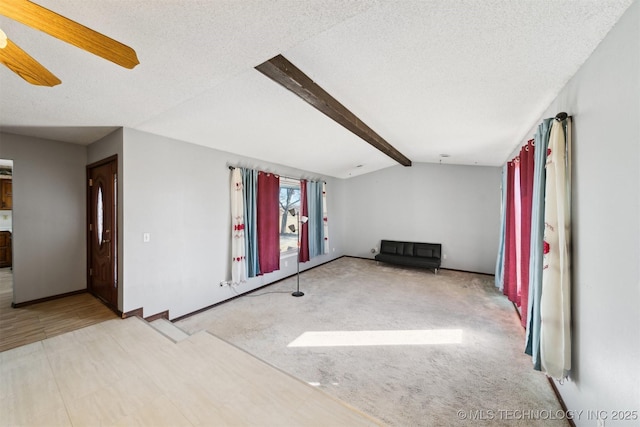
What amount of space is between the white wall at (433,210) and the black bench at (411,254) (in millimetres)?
230

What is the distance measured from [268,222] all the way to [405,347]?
2.99 meters

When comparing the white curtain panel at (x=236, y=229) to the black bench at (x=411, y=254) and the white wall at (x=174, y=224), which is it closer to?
the white wall at (x=174, y=224)

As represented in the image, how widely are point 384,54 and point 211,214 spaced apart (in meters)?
3.03

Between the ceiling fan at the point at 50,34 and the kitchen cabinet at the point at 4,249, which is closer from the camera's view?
the ceiling fan at the point at 50,34

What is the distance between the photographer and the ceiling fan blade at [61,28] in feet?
2.80

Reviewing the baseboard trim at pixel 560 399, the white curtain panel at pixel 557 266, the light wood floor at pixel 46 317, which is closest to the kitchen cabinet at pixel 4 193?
the light wood floor at pixel 46 317

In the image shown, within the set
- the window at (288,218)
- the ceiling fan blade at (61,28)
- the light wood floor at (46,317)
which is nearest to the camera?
the ceiling fan blade at (61,28)

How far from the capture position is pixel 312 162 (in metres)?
5.00

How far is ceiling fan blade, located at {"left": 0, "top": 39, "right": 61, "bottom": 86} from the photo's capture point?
1.00 metres

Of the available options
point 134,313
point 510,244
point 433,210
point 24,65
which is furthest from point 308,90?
point 433,210

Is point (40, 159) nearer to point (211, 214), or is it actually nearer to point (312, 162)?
point (211, 214)

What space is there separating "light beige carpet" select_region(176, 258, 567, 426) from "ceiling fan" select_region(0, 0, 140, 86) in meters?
2.52

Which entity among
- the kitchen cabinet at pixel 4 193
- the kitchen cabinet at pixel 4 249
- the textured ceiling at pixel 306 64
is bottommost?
the kitchen cabinet at pixel 4 249

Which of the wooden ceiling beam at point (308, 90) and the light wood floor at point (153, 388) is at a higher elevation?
the wooden ceiling beam at point (308, 90)
